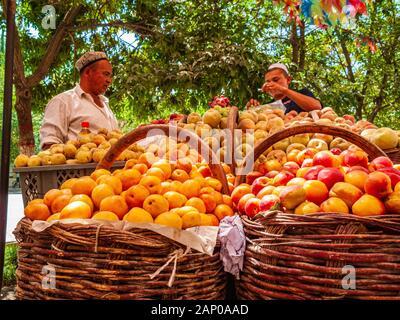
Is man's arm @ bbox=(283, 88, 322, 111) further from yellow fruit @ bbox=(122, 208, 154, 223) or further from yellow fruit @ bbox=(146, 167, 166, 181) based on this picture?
yellow fruit @ bbox=(122, 208, 154, 223)

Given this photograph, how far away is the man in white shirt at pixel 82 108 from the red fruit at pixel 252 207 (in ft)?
7.48

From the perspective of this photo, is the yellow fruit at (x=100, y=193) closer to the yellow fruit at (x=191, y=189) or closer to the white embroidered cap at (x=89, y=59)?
the yellow fruit at (x=191, y=189)

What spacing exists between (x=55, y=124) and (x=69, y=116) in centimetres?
18

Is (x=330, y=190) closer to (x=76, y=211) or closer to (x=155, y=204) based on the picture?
(x=155, y=204)

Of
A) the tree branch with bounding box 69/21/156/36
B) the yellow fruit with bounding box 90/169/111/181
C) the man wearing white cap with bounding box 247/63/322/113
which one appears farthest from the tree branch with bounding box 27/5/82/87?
the yellow fruit with bounding box 90/169/111/181

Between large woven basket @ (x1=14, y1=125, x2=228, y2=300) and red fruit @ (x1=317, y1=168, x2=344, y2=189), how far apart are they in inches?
19.5

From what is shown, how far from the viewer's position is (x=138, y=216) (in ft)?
4.58

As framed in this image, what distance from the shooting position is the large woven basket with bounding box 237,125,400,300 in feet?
3.87

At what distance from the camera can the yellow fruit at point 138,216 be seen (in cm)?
139

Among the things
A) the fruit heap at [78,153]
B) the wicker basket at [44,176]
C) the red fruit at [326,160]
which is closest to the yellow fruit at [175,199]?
the red fruit at [326,160]

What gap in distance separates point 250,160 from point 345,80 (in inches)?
347

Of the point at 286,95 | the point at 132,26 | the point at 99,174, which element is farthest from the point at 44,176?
the point at 132,26

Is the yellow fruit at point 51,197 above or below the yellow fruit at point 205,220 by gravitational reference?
above
